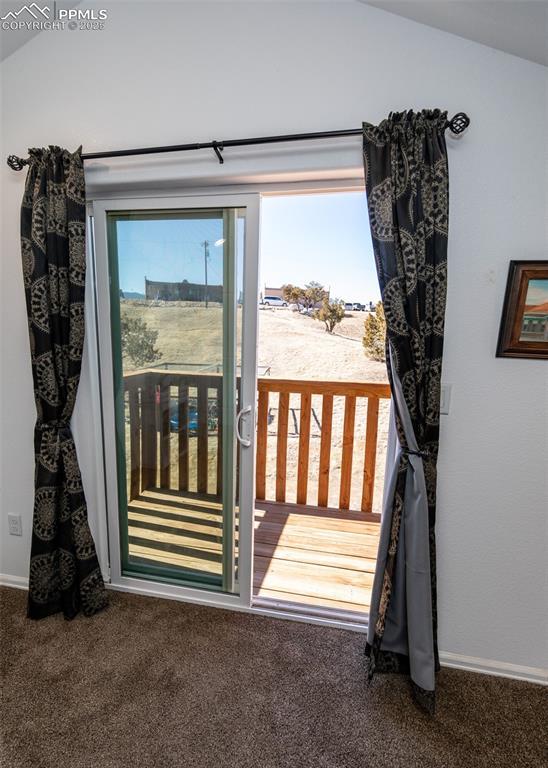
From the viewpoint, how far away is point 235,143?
157 cm

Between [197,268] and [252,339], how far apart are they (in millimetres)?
428

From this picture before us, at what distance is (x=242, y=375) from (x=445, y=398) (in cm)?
90

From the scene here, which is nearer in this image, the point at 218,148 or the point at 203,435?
the point at 218,148

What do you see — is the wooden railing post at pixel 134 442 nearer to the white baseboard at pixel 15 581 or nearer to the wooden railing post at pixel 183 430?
the wooden railing post at pixel 183 430

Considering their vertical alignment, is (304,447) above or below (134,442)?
below

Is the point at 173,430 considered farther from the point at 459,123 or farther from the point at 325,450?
the point at 459,123

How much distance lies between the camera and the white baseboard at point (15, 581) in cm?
220

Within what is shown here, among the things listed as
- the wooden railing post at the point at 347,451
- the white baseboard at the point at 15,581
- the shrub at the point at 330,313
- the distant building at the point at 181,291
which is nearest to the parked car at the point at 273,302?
the shrub at the point at 330,313

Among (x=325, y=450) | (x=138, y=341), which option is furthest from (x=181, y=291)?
(x=325, y=450)

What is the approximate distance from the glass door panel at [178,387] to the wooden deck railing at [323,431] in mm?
1159

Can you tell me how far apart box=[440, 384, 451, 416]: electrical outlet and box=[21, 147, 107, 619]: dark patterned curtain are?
5.35 feet

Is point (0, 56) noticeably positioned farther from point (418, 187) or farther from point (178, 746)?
point (178, 746)

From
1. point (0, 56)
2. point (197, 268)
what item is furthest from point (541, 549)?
point (0, 56)

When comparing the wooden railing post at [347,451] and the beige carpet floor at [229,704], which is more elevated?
the wooden railing post at [347,451]
